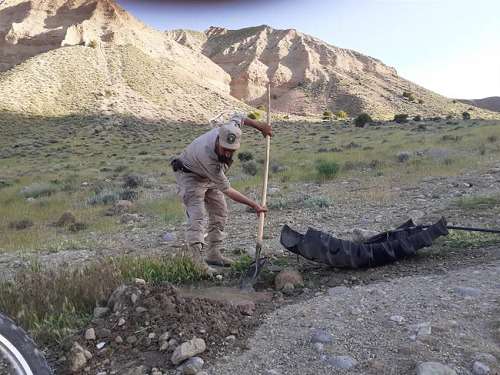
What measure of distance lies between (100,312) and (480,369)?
2.45 meters

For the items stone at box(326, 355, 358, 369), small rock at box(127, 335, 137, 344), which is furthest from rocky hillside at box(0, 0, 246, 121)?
stone at box(326, 355, 358, 369)

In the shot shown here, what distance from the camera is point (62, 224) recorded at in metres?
8.55

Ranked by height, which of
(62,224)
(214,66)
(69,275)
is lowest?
(62,224)

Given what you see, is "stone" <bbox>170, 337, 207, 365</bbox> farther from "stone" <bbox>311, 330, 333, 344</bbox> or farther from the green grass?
the green grass

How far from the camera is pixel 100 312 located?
3.52 m

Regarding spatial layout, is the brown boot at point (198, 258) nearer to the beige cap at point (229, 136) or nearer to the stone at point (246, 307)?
the stone at point (246, 307)

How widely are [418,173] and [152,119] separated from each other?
107 feet

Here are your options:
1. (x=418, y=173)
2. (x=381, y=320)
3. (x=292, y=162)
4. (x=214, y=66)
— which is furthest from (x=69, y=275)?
(x=214, y=66)

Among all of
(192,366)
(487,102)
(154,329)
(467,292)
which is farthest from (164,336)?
(487,102)

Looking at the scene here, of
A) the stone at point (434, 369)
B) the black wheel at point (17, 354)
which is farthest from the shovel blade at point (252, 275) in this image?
the black wheel at point (17, 354)

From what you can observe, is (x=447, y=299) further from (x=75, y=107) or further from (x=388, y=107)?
(x=388, y=107)

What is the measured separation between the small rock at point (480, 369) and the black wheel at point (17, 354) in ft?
7.07

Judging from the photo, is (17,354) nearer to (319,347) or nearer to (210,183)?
(319,347)

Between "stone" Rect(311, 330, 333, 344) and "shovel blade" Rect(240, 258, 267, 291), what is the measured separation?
3.92 feet
